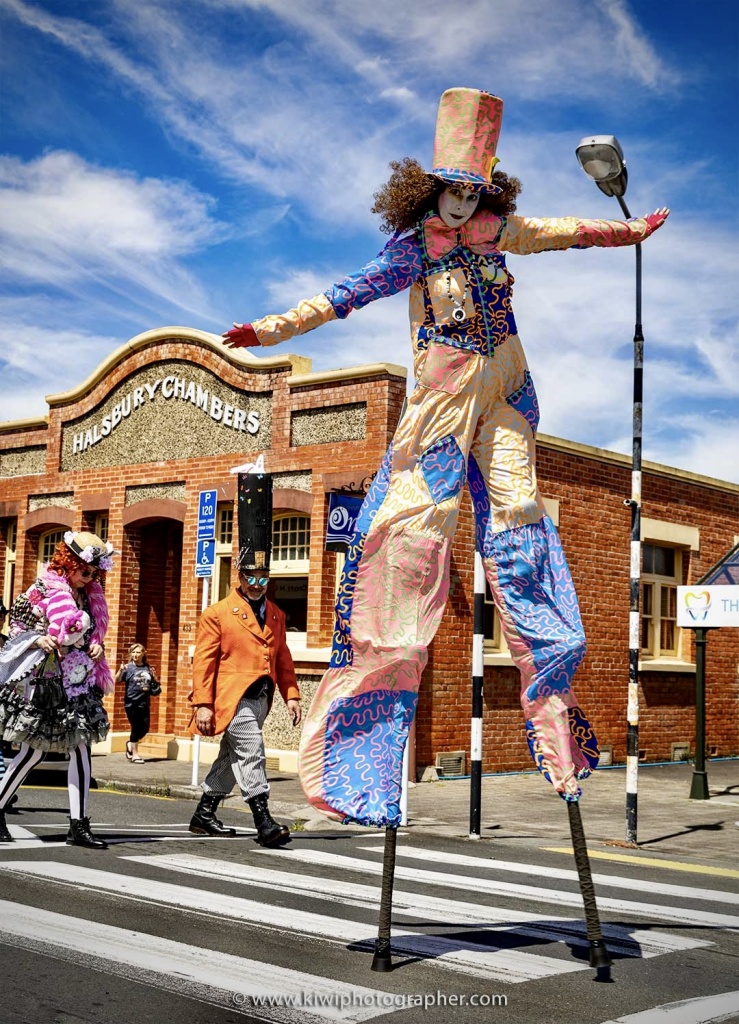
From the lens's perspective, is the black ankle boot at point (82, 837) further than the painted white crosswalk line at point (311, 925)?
Yes

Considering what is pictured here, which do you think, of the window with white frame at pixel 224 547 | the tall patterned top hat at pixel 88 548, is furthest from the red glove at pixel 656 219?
the window with white frame at pixel 224 547

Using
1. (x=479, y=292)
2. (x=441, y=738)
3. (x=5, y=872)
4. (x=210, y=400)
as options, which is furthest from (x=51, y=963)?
(x=210, y=400)

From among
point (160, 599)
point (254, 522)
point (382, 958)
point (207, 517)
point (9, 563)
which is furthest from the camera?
point (9, 563)

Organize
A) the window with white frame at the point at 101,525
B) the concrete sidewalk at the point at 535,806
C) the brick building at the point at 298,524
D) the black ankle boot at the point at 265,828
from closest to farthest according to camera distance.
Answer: the black ankle boot at the point at 265,828 < the concrete sidewalk at the point at 535,806 < the brick building at the point at 298,524 < the window with white frame at the point at 101,525

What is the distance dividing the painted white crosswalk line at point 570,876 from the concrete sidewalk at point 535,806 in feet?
4.92

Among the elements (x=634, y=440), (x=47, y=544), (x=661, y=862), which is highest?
(x=634, y=440)

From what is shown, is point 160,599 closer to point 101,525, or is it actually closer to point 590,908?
point 101,525

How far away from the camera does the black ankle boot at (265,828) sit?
26.8 feet

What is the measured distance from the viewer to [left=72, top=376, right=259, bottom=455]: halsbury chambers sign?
17.0 meters

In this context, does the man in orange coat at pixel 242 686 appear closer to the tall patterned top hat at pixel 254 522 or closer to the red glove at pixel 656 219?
the tall patterned top hat at pixel 254 522

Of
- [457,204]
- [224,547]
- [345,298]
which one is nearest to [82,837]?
[345,298]

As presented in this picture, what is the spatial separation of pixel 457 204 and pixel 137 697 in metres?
13.0

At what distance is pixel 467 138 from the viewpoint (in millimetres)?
4980

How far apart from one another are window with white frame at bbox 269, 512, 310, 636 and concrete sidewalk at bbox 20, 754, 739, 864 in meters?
2.24
